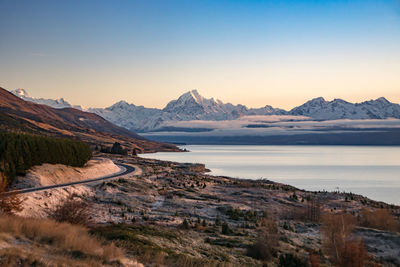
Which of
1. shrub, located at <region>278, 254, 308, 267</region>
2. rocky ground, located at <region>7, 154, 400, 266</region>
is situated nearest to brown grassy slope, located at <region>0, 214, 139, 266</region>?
rocky ground, located at <region>7, 154, 400, 266</region>

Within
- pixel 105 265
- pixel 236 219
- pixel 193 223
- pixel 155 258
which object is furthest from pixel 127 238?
pixel 236 219

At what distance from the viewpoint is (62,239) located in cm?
1484

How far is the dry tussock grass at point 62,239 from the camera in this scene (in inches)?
559

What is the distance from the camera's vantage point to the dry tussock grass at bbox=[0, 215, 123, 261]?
14.2 metres


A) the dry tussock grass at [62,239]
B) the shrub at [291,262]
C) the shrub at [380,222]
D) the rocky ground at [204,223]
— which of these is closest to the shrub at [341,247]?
the rocky ground at [204,223]

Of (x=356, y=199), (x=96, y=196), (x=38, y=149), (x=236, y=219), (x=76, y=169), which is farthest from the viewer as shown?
(x=356, y=199)

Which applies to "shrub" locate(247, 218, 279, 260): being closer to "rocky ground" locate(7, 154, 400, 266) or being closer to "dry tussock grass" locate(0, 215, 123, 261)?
"rocky ground" locate(7, 154, 400, 266)

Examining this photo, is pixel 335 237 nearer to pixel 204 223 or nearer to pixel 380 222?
pixel 204 223

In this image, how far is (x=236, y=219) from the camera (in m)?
35.8

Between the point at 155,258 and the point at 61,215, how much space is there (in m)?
9.14

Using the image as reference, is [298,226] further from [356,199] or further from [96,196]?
[356,199]

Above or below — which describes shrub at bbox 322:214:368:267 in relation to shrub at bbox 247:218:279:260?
above

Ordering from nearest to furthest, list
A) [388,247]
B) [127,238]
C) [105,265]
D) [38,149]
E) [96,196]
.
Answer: [105,265], [127,238], [388,247], [96,196], [38,149]

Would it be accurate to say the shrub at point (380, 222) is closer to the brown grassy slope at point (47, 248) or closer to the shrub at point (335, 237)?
the shrub at point (335, 237)
